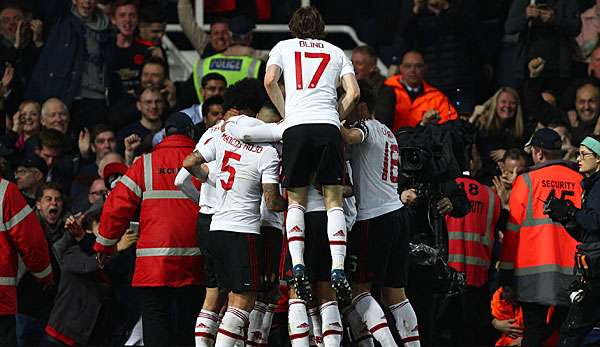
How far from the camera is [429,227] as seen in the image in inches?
559

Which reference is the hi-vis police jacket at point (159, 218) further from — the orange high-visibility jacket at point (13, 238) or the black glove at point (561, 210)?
the black glove at point (561, 210)

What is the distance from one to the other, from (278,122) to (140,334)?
3.77 m

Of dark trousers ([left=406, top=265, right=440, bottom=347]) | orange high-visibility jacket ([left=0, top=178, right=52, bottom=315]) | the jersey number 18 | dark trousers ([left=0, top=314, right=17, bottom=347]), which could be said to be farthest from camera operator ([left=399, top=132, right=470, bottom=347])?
dark trousers ([left=0, top=314, right=17, bottom=347])

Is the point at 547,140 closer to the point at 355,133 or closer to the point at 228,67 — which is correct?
the point at 355,133

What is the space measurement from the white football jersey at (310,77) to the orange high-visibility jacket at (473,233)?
3.15 meters

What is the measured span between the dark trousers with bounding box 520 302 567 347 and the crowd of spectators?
1.89 meters

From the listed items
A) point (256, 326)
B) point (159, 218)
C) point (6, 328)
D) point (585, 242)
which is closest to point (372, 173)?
point (256, 326)

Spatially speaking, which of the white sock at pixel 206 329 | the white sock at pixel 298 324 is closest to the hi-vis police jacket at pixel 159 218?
the white sock at pixel 206 329

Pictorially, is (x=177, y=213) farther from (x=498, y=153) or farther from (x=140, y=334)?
(x=498, y=153)

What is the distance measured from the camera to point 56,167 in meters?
18.2

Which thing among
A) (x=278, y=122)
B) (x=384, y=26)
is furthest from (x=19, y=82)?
(x=278, y=122)

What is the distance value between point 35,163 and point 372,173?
556 cm

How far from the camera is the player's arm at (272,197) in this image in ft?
41.8

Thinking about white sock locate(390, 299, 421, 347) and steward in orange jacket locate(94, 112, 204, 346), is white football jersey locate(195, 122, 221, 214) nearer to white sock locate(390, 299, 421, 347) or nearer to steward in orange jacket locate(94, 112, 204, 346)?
steward in orange jacket locate(94, 112, 204, 346)
